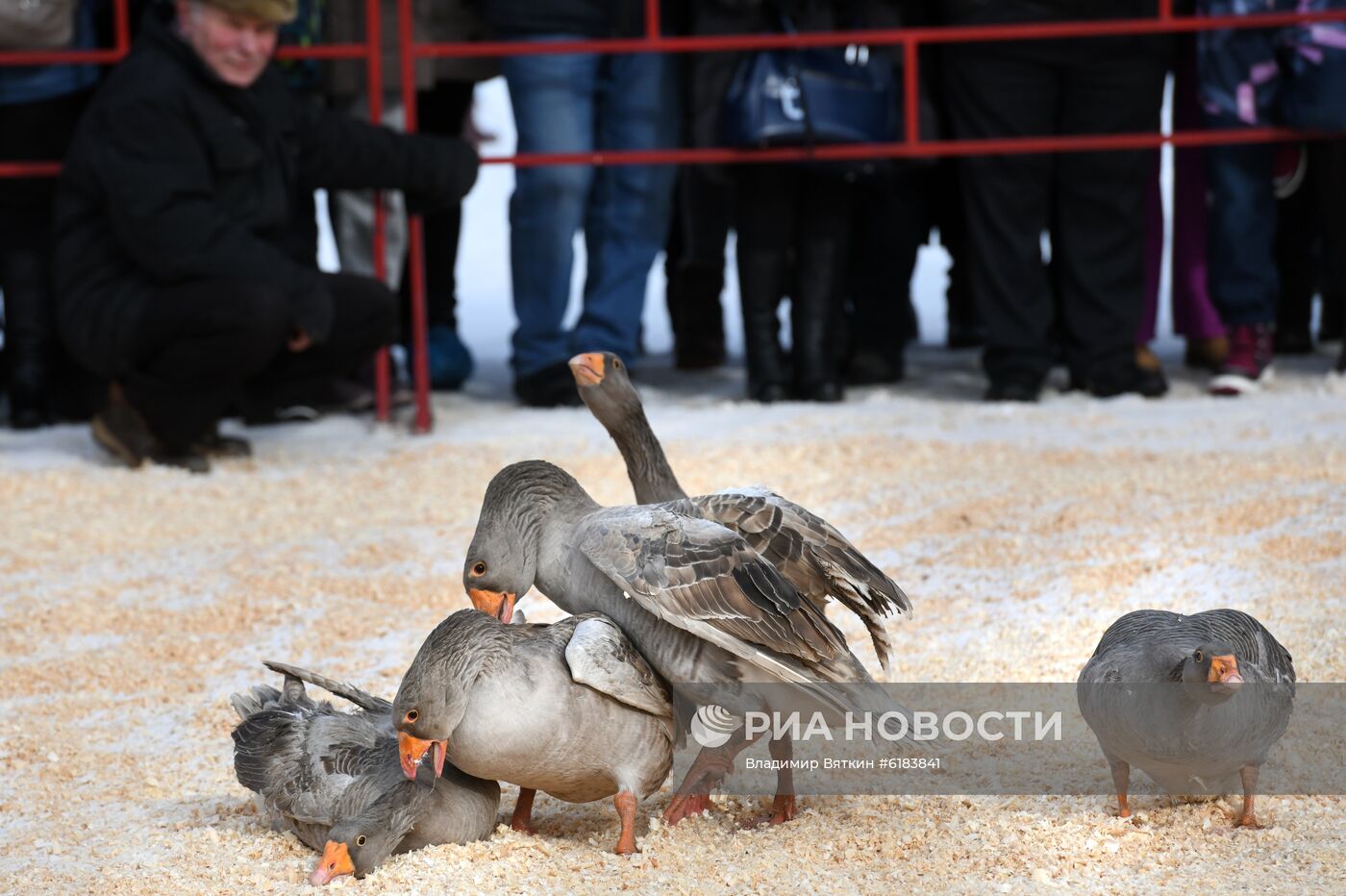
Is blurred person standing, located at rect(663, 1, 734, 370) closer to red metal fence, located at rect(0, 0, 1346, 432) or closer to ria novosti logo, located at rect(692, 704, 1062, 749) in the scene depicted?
red metal fence, located at rect(0, 0, 1346, 432)

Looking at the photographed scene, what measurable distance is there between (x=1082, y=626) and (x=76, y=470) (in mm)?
2996

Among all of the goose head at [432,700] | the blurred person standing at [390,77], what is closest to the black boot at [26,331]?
the blurred person standing at [390,77]

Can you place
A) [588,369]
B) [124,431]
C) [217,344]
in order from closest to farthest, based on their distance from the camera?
[588,369]
[217,344]
[124,431]

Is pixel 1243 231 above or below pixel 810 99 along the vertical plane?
below

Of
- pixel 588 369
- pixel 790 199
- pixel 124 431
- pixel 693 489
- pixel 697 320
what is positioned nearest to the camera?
pixel 588 369

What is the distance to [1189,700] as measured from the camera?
224 centimetres

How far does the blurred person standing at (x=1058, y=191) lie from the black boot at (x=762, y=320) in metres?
0.65

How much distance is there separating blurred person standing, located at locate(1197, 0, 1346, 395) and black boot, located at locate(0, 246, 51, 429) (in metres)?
3.78

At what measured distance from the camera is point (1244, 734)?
228cm

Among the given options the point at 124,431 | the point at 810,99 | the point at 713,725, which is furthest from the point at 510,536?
the point at 810,99

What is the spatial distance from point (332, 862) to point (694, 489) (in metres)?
2.26

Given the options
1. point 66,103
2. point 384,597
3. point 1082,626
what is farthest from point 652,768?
point 66,103

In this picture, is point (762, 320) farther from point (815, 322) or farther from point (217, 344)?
point (217, 344)

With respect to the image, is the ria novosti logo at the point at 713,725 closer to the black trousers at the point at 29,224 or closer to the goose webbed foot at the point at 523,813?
the goose webbed foot at the point at 523,813
